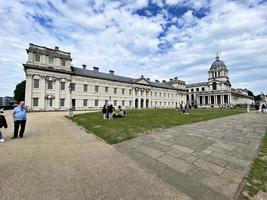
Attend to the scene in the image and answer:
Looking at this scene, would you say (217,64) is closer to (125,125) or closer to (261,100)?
(261,100)

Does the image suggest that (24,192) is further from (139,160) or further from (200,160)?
(200,160)

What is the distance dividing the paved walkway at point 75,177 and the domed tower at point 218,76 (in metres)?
103

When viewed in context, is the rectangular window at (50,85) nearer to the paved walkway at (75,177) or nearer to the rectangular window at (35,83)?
the rectangular window at (35,83)

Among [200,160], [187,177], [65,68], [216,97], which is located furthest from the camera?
[216,97]

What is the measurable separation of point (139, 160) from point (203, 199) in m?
2.51

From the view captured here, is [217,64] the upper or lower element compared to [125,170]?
upper

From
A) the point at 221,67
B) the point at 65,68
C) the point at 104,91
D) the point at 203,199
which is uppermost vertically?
the point at 221,67

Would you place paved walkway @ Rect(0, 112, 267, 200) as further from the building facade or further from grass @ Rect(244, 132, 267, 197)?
the building facade

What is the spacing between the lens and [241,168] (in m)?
4.82

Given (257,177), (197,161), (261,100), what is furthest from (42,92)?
(261,100)

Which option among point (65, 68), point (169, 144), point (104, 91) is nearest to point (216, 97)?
point (104, 91)

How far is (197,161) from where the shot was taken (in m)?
5.30

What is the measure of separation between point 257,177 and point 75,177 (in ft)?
16.0

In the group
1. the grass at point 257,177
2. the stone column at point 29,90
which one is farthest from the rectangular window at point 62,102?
the grass at point 257,177
